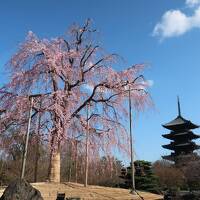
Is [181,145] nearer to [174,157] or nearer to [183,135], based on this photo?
[183,135]

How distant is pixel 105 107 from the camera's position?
89.1 ft

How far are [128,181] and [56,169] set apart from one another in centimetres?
1388

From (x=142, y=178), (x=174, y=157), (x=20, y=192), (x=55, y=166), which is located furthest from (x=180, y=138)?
(x=20, y=192)

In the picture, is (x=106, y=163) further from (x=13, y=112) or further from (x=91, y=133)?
(x=13, y=112)

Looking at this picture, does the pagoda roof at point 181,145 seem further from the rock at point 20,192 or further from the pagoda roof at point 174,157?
the rock at point 20,192

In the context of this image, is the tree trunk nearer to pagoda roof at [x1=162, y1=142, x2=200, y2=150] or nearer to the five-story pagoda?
the five-story pagoda

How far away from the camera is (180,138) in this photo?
61.2 m

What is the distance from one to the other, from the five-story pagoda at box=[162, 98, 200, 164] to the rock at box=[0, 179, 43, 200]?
47.5 metres

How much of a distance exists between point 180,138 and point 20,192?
50576 mm

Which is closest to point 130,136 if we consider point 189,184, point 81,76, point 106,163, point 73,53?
point 106,163

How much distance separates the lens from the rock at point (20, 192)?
13117 mm

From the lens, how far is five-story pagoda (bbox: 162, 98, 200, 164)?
196 feet

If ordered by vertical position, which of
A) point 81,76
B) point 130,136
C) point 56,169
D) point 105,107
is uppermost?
point 81,76

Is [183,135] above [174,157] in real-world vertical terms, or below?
above
